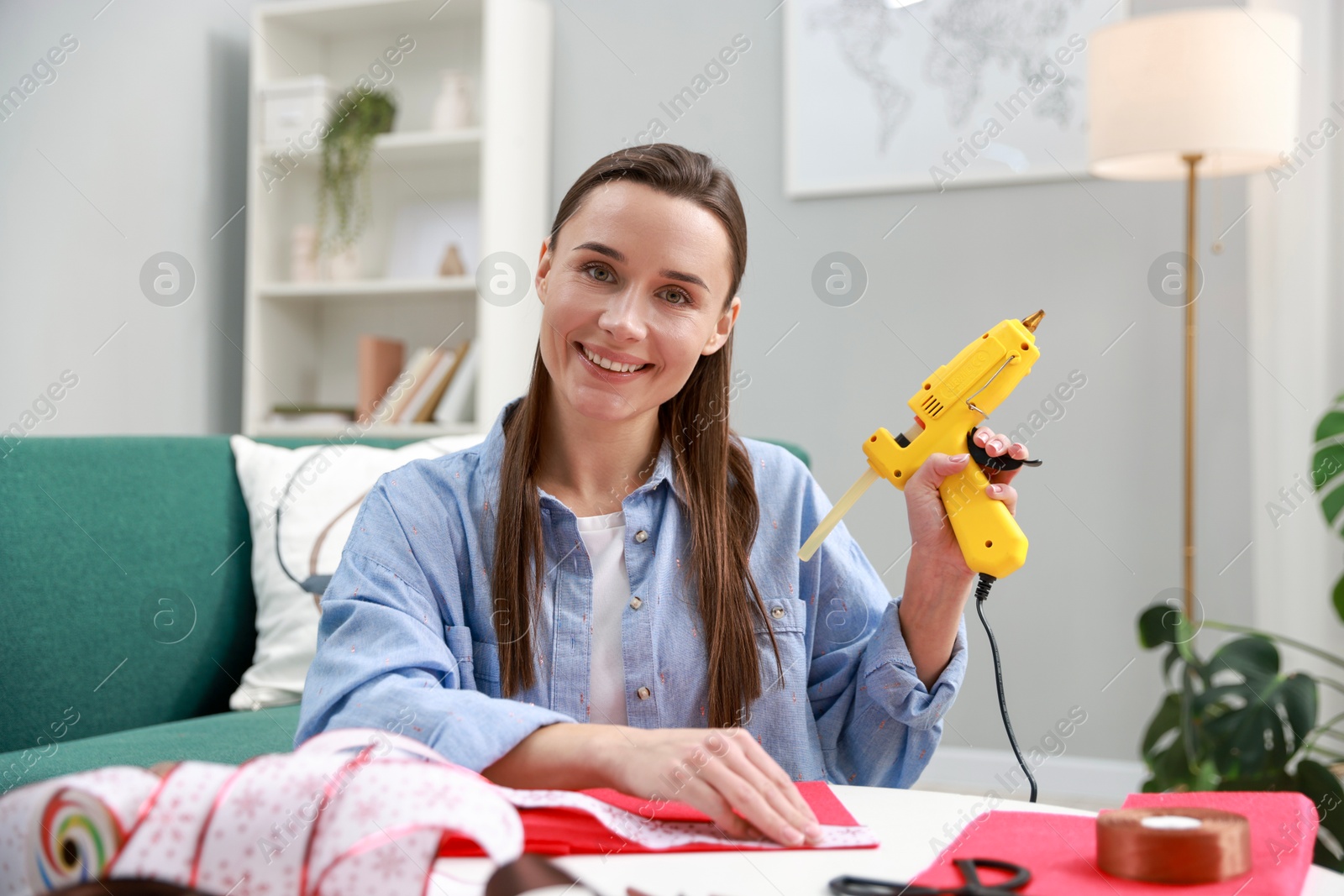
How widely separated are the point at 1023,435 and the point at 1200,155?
83 cm

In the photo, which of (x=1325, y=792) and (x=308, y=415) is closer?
(x=1325, y=792)

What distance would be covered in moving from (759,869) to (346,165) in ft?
9.94

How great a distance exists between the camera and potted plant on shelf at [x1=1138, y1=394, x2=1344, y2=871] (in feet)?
7.04

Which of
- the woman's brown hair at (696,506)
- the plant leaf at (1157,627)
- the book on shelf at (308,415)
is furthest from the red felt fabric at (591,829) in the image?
the book on shelf at (308,415)

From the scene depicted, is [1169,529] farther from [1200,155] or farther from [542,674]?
[542,674]

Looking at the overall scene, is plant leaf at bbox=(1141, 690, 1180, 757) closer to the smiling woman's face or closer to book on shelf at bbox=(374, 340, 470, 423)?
the smiling woman's face

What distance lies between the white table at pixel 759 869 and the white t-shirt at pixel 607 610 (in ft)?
1.22

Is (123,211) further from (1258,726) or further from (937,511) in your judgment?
(1258,726)

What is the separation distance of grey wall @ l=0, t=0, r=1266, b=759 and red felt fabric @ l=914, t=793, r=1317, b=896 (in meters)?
2.20

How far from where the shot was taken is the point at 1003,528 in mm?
1025

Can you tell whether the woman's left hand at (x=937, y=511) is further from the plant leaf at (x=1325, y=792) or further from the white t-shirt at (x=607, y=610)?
the plant leaf at (x=1325, y=792)

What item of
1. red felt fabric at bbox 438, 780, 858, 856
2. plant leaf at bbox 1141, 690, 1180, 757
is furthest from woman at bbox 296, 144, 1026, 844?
plant leaf at bbox 1141, 690, 1180, 757

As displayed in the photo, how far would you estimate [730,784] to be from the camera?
0.77 metres

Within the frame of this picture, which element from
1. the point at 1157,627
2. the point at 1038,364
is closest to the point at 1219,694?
the point at 1157,627
